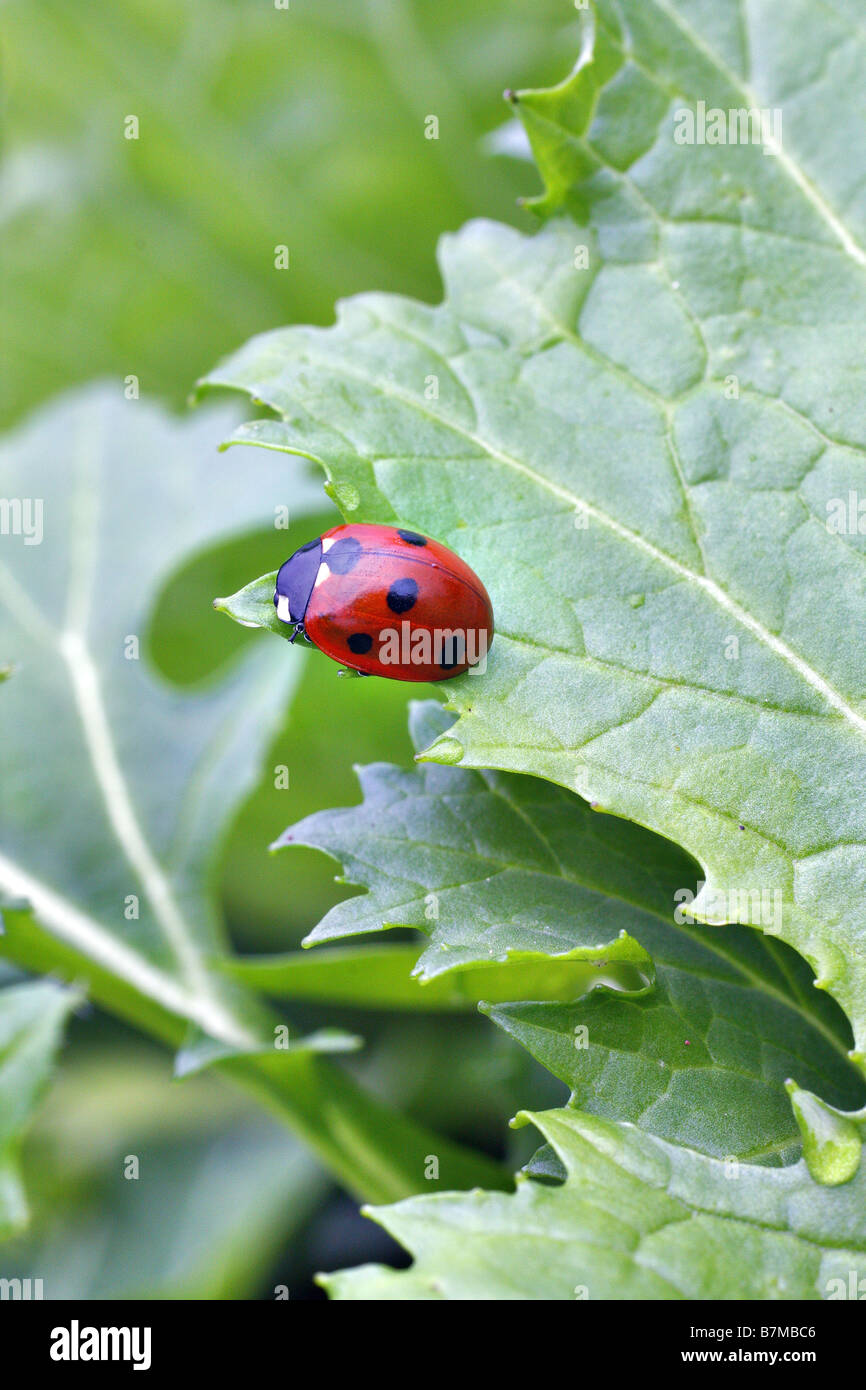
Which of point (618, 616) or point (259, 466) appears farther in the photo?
point (259, 466)

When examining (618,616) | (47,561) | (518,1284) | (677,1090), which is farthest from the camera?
(47,561)

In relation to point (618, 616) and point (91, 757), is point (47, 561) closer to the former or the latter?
point (91, 757)

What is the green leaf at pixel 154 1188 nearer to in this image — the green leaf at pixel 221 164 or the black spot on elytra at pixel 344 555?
the black spot on elytra at pixel 344 555

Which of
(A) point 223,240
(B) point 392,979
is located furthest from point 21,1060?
(A) point 223,240

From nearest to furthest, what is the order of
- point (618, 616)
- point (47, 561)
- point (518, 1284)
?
point (518, 1284), point (618, 616), point (47, 561)

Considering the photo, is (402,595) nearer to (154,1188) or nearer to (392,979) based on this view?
(392,979)

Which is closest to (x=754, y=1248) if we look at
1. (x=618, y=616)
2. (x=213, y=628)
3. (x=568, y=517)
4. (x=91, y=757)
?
(x=618, y=616)
